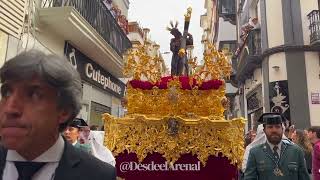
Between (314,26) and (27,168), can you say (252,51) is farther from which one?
(27,168)

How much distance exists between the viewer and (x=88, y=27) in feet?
34.4

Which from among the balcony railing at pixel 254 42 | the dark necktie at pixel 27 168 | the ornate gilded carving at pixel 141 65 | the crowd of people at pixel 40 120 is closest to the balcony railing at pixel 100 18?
the ornate gilded carving at pixel 141 65

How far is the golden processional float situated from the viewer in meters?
4.73

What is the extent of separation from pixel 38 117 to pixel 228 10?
25.5m

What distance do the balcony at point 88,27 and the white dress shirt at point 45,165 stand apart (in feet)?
25.9

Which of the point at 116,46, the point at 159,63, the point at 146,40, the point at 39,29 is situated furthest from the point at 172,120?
the point at 116,46

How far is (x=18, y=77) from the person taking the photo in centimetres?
154

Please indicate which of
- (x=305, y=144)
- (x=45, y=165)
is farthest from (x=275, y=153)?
(x=45, y=165)

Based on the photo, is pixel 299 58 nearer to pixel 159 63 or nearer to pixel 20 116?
pixel 159 63

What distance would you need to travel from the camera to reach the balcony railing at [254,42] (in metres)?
16.7

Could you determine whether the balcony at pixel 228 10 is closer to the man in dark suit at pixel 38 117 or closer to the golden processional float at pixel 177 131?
the golden processional float at pixel 177 131

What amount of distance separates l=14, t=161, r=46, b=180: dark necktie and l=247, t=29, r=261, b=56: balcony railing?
15.8 m

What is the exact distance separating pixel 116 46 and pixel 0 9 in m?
7.17

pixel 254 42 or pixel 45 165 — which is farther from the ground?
pixel 254 42
